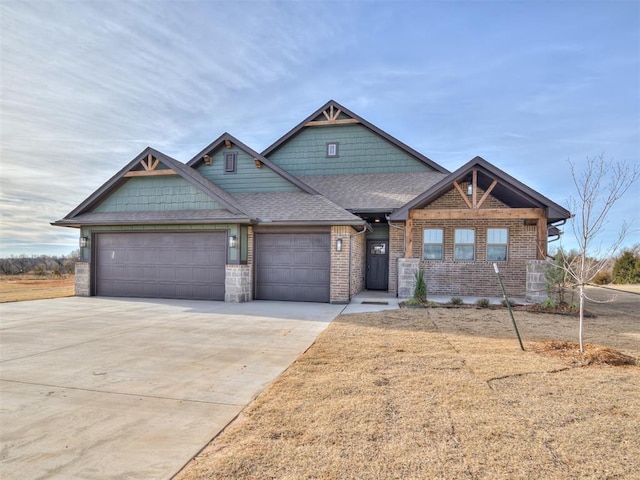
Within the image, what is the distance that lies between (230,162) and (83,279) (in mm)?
7290

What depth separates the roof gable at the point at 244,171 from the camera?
13938 millimetres

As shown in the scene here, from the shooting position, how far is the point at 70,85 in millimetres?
11859

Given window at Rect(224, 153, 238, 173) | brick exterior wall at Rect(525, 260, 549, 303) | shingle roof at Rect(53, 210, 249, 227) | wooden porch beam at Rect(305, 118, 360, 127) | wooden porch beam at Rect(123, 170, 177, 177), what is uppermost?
wooden porch beam at Rect(305, 118, 360, 127)

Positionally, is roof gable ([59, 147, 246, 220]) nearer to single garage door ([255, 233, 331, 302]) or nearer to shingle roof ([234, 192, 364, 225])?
shingle roof ([234, 192, 364, 225])

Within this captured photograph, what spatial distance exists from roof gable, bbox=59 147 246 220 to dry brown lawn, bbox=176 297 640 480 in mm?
8106

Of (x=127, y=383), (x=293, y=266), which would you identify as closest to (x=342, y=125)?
(x=293, y=266)

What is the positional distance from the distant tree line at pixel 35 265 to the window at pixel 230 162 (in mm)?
19282

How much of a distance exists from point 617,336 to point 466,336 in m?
3.20

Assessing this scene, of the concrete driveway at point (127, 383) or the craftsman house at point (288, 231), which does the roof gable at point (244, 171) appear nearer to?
the craftsman house at point (288, 231)

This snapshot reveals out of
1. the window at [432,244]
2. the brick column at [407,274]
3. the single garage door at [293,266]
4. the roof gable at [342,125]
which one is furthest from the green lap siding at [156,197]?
the window at [432,244]

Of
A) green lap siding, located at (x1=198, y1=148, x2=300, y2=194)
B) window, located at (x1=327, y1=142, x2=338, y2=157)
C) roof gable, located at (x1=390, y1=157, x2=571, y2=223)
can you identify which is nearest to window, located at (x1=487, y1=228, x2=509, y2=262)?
roof gable, located at (x1=390, y1=157, x2=571, y2=223)

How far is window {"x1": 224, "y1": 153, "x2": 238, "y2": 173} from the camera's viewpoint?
47.4 ft

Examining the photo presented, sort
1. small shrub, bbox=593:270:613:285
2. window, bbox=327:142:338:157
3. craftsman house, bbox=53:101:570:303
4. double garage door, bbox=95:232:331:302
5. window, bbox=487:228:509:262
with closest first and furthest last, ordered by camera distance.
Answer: craftsman house, bbox=53:101:570:303 < double garage door, bbox=95:232:331:302 < window, bbox=487:228:509:262 < window, bbox=327:142:338:157 < small shrub, bbox=593:270:613:285

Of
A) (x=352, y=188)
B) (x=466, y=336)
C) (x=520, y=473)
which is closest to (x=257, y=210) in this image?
(x=352, y=188)
